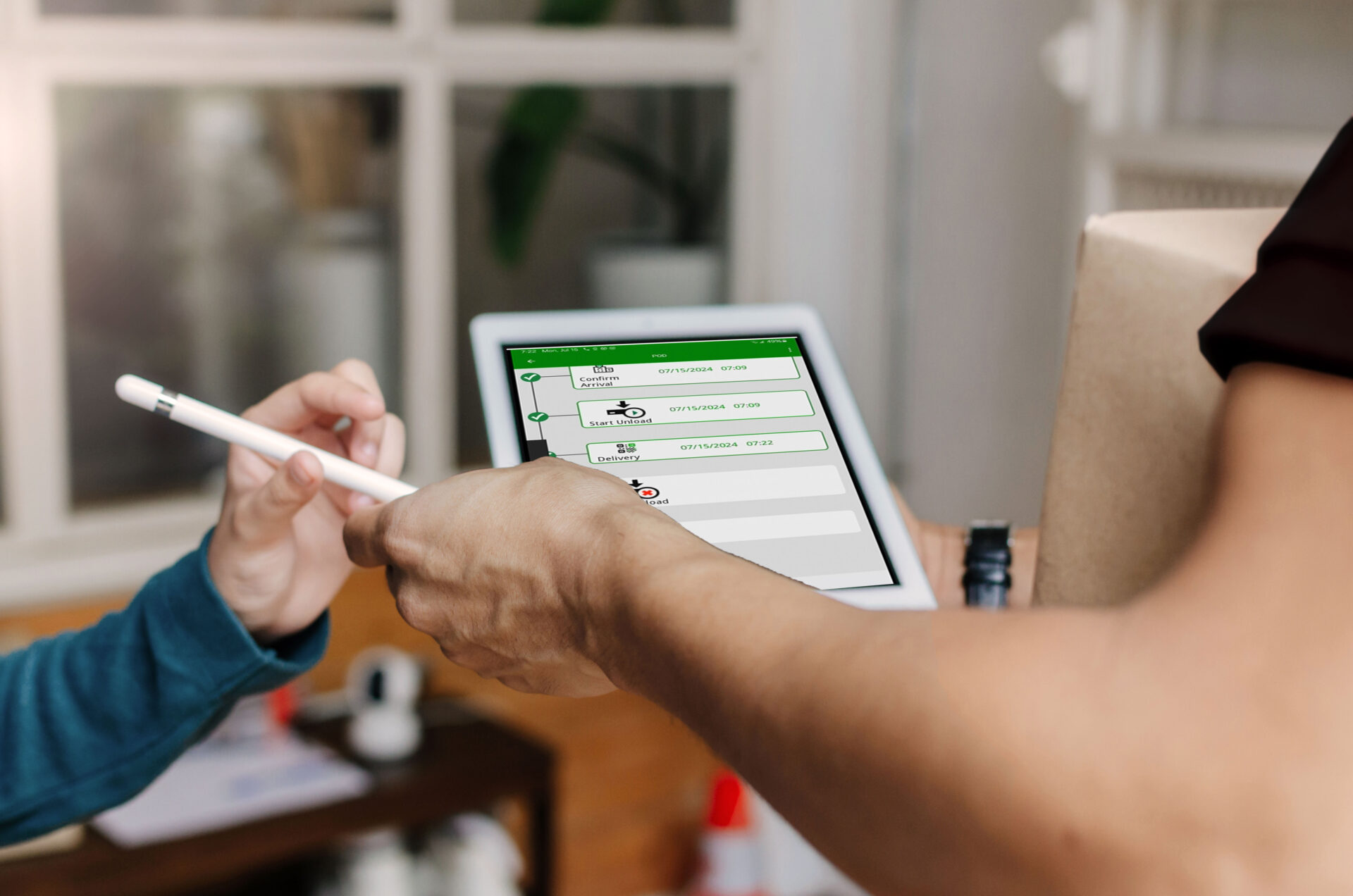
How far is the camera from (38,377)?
5.28ft

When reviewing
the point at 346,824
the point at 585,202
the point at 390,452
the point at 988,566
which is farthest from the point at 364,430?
the point at 585,202

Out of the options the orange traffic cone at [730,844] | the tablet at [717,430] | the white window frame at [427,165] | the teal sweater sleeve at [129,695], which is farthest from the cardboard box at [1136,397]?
the orange traffic cone at [730,844]

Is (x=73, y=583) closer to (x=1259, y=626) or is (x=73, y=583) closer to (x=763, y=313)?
(x=763, y=313)

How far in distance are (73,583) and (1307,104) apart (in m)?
1.62

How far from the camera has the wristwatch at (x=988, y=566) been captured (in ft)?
2.40

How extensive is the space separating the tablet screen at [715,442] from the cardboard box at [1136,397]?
0.10 metres

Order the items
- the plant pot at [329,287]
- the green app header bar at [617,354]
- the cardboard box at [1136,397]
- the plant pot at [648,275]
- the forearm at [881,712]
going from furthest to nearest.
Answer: the plant pot at [648,275] < the plant pot at [329,287] < the green app header bar at [617,354] < the cardboard box at [1136,397] < the forearm at [881,712]

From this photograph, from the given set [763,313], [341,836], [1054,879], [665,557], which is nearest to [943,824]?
[1054,879]

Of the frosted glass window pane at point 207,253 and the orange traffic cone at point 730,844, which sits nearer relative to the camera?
the frosted glass window pane at point 207,253

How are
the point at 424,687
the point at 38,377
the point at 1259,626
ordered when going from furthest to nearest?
the point at 424,687, the point at 38,377, the point at 1259,626

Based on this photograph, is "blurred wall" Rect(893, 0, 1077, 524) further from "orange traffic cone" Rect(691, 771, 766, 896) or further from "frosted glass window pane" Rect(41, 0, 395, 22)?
"frosted glass window pane" Rect(41, 0, 395, 22)

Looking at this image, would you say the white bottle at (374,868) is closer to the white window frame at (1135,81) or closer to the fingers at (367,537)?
the fingers at (367,537)

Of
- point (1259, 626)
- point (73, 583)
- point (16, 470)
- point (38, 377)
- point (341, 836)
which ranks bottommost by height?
point (341, 836)

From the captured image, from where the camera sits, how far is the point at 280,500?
2.20 feet
